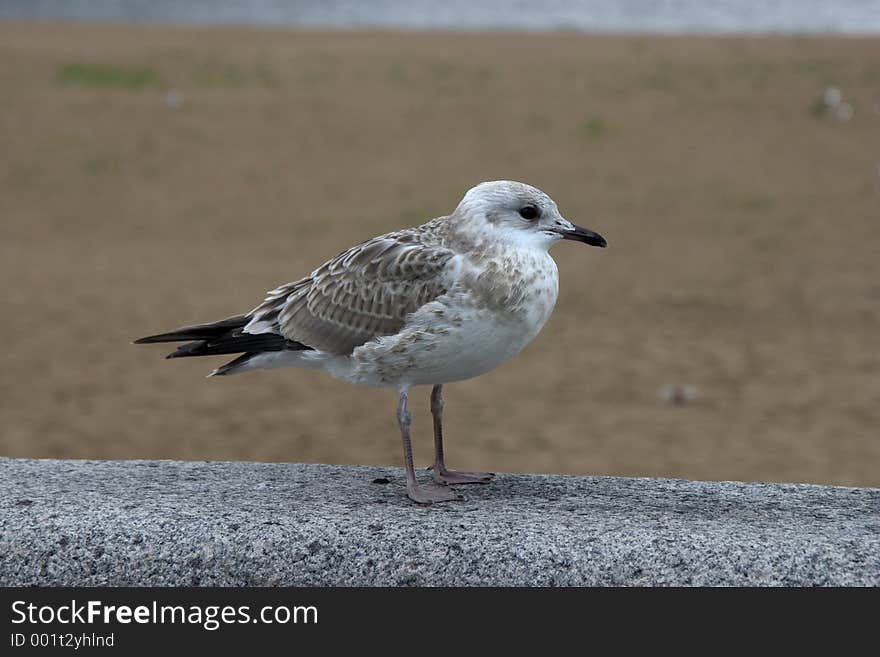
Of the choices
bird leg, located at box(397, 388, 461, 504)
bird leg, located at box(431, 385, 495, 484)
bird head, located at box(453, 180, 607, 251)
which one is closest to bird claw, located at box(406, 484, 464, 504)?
bird leg, located at box(397, 388, 461, 504)

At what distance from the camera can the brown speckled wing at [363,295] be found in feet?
13.5

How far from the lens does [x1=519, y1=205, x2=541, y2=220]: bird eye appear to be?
4066 mm

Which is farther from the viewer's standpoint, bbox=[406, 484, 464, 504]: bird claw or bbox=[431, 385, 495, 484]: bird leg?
bbox=[431, 385, 495, 484]: bird leg

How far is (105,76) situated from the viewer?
3072cm

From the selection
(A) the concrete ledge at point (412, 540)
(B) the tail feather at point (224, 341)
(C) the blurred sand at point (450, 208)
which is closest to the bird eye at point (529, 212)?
(B) the tail feather at point (224, 341)

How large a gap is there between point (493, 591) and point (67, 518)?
1558 mm

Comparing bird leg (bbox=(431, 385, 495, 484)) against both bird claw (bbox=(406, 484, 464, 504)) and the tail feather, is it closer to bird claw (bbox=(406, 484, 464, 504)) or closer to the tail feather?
bird claw (bbox=(406, 484, 464, 504))

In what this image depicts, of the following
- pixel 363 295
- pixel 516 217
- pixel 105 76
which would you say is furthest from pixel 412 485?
pixel 105 76

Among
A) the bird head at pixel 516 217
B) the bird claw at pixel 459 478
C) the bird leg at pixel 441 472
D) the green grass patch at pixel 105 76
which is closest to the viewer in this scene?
the bird head at pixel 516 217

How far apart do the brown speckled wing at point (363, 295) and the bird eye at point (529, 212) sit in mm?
284

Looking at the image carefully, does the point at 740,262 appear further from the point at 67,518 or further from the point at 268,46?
the point at 268,46

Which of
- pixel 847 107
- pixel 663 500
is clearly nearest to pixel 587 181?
pixel 847 107

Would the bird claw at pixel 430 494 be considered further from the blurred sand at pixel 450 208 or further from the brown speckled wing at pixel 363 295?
the blurred sand at pixel 450 208

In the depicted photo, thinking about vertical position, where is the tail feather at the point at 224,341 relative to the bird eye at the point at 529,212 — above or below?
below
